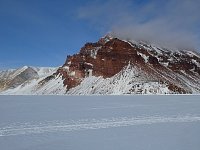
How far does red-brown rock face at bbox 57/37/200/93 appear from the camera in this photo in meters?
137

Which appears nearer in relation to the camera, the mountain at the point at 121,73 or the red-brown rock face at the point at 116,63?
the mountain at the point at 121,73

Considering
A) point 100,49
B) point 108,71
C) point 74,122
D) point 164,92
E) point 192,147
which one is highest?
point 100,49

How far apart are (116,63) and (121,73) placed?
796cm

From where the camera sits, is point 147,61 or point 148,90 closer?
point 148,90

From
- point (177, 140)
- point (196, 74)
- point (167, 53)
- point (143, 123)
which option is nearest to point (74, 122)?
point (143, 123)

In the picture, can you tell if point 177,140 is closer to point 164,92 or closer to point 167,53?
point 164,92

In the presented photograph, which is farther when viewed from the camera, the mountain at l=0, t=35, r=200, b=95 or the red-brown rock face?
the red-brown rock face

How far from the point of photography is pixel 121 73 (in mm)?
132625

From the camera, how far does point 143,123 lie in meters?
17.2

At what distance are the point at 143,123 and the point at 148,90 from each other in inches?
3807

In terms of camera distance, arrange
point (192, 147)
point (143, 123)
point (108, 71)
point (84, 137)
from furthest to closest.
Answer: point (108, 71) → point (143, 123) → point (84, 137) → point (192, 147)

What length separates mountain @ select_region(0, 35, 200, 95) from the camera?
121 metres

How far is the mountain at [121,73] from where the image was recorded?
121 metres

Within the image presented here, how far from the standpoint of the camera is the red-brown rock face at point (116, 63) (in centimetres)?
13700
